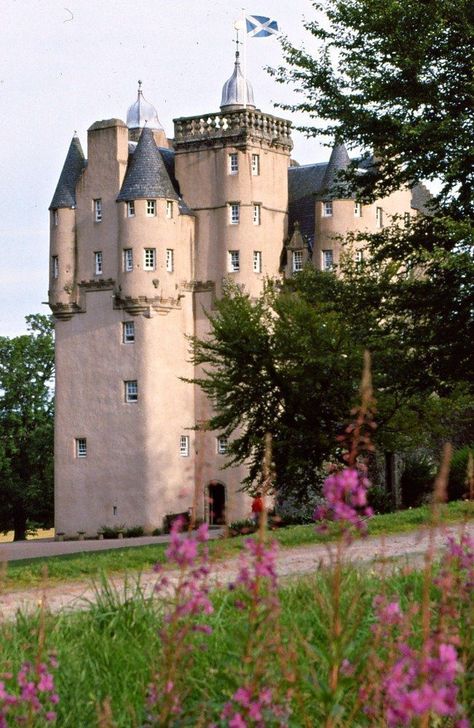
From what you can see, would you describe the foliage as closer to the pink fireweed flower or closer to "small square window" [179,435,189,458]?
the pink fireweed flower

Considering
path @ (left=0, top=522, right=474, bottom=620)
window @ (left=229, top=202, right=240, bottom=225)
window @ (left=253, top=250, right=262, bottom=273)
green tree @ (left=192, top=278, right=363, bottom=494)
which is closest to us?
path @ (left=0, top=522, right=474, bottom=620)

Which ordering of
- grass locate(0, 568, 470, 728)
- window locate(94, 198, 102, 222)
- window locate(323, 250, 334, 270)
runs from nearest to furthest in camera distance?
grass locate(0, 568, 470, 728) < window locate(323, 250, 334, 270) < window locate(94, 198, 102, 222)

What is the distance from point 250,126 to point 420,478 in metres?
19.9

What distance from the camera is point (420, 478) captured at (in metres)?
49.5

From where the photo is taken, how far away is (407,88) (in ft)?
77.9

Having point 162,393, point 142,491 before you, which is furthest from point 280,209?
point 142,491

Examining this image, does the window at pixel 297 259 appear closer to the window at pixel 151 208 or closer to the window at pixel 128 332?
the window at pixel 151 208

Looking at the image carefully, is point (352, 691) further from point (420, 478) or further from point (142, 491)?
point (142, 491)

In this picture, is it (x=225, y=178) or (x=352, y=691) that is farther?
(x=225, y=178)

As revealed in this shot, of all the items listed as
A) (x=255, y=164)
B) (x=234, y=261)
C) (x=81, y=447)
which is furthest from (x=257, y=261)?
(x=81, y=447)

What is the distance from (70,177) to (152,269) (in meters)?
7.57

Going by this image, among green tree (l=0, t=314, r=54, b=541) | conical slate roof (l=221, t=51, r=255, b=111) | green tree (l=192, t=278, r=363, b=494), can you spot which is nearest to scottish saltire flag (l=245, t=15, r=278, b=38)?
conical slate roof (l=221, t=51, r=255, b=111)

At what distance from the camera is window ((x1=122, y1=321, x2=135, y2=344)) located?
198 feet

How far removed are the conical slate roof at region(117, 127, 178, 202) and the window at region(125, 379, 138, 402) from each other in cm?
806
